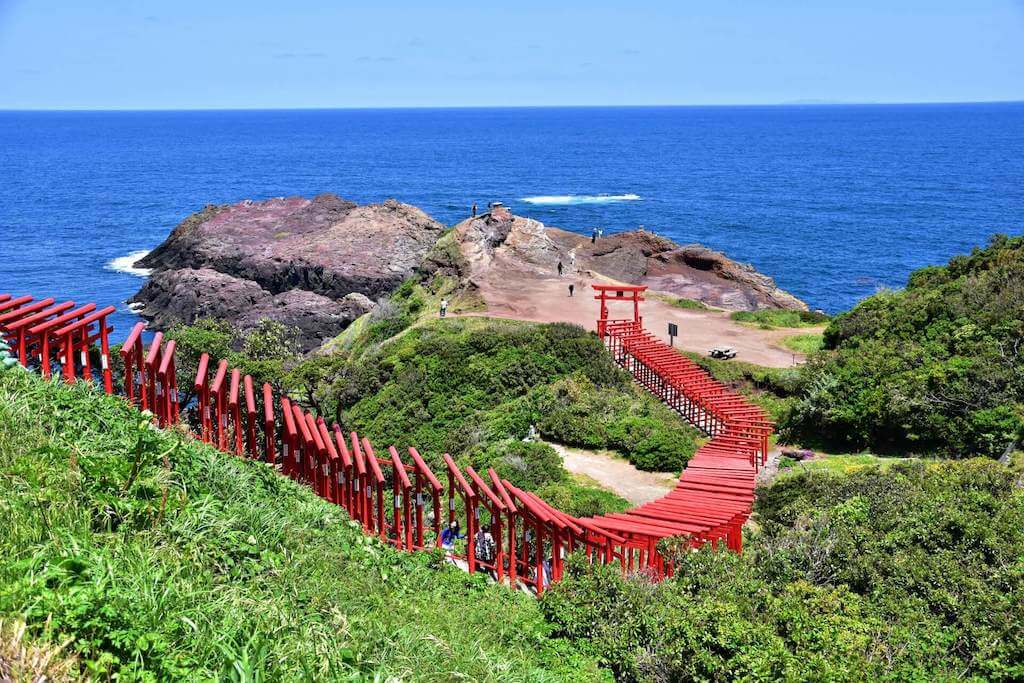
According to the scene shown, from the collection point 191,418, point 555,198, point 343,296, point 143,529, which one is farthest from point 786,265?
point 143,529

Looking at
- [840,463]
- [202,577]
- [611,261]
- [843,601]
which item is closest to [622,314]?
[840,463]

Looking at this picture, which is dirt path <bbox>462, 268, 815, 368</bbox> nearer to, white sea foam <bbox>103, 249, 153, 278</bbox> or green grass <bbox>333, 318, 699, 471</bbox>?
green grass <bbox>333, 318, 699, 471</bbox>

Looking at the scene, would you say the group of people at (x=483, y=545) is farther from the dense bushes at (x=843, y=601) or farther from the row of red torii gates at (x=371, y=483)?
the dense bushes at (x=843, y=601)

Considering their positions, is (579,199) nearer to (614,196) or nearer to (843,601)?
(614,196)

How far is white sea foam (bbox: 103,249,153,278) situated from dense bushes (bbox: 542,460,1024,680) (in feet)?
204

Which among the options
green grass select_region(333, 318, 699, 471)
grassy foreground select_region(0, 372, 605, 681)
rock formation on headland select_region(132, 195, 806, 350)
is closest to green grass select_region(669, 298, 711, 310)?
rock formation on headland select_region(132, 195, 806, 350)

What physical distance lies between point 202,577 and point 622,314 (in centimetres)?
2699

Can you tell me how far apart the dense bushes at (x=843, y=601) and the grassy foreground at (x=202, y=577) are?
0.71m

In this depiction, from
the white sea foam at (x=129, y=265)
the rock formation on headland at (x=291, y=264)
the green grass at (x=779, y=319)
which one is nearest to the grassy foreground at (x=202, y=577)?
the green grass at (x=779, y=319)

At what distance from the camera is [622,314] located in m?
34.5

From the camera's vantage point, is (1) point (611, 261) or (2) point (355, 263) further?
(2) point (355, 263)

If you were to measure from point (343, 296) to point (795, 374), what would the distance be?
3227 centimetres

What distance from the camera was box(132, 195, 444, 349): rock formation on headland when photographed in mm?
53625

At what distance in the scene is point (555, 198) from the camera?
11925cm
